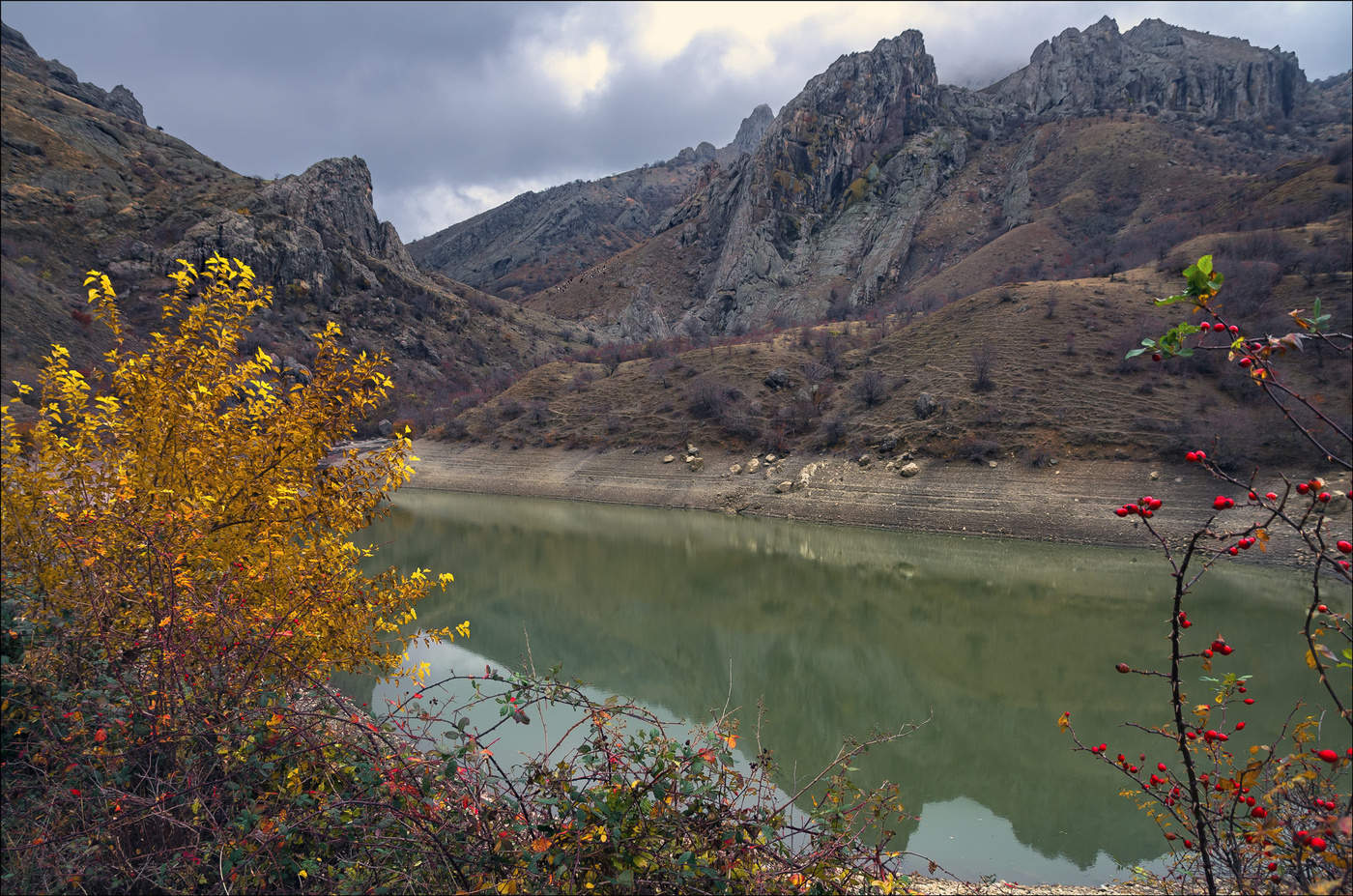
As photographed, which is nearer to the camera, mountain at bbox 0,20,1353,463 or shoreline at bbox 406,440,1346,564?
shoreline at bbox 406,440,1346,564

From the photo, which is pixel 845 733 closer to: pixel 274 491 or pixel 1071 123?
pixel 274 491

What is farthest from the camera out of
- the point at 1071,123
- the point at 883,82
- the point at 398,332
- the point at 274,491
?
the point at 883,82

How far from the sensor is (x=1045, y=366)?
3356 cm

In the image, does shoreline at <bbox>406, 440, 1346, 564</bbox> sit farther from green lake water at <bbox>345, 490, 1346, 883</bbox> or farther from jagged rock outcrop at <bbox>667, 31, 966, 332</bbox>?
jagged rock outcrop at <bbox>667, 31, 966, 332</bbox>

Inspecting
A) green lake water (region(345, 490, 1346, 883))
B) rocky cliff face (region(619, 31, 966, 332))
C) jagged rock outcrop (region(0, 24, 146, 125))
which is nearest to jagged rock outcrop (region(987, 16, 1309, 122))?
rocky cliff face (region(619, 31, 966, 332))

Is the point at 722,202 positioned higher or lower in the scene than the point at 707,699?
higher

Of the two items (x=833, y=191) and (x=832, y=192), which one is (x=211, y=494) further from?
(x=833, y=191)

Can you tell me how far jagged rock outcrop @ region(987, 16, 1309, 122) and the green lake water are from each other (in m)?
110

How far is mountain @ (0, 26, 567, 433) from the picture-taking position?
5600 centimetres

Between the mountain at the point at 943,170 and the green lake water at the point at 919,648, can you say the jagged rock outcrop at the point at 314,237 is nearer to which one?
the mountain at the point at 943,170

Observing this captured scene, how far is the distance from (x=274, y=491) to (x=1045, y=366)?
37474 mm

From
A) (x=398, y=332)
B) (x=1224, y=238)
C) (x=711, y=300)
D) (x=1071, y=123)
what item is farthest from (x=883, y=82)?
(x=398, y=332)

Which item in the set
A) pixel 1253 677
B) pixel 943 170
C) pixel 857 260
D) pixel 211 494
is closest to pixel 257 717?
pixel 211 494

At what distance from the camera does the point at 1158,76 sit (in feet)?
322
